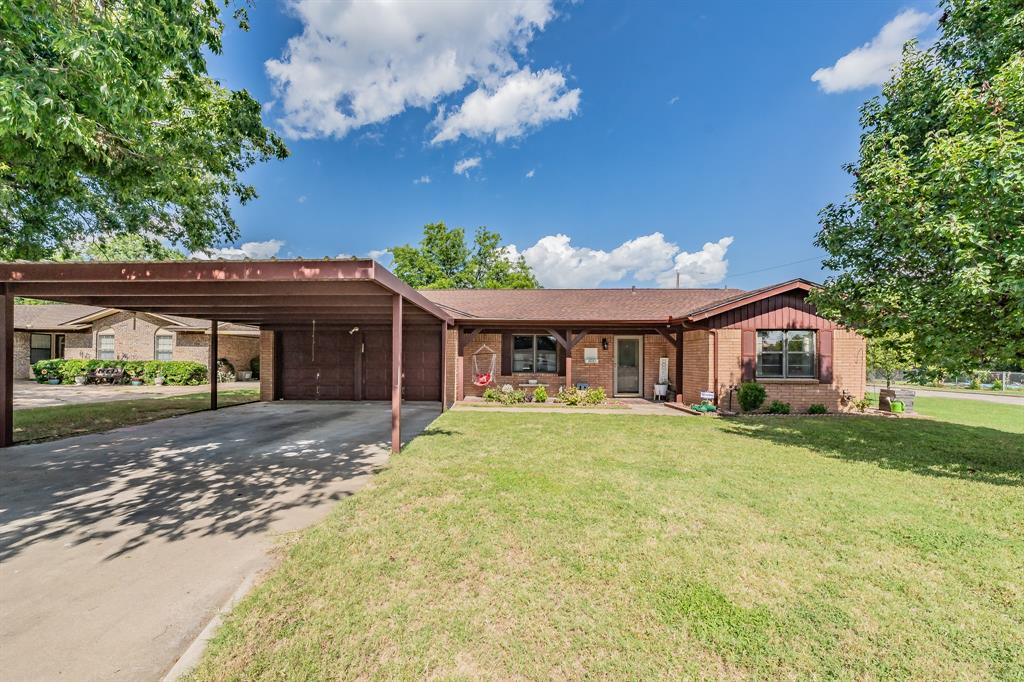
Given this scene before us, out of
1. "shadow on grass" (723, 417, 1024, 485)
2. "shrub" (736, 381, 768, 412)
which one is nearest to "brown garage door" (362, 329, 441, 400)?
"shadow on grass" (723, 417, 1024, 485)

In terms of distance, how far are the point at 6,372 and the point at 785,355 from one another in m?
16.4

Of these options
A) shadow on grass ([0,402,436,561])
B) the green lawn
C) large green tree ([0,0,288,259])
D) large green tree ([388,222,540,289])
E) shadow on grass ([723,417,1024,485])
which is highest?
large green tree ([388,222,540,289])

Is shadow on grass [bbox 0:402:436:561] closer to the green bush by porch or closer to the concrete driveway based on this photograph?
the concrete driveway

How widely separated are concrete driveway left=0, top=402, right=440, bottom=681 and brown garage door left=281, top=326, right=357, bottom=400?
19.2 feet

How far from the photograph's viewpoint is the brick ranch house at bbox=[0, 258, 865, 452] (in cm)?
998

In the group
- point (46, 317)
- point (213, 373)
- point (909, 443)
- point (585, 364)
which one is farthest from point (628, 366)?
point (46, 317)

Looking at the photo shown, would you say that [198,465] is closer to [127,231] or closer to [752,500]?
[752,500]

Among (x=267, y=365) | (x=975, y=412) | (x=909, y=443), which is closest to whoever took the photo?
(x=909, y=443)

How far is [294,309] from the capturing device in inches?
366

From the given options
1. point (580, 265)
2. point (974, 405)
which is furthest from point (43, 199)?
point (580, 265)

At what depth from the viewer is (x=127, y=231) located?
11664 mm

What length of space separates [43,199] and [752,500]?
15146mm

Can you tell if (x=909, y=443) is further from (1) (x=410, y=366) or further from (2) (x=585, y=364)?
(1) (x=410, y=366)

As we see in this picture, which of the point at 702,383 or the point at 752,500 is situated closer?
the point at 752,500
